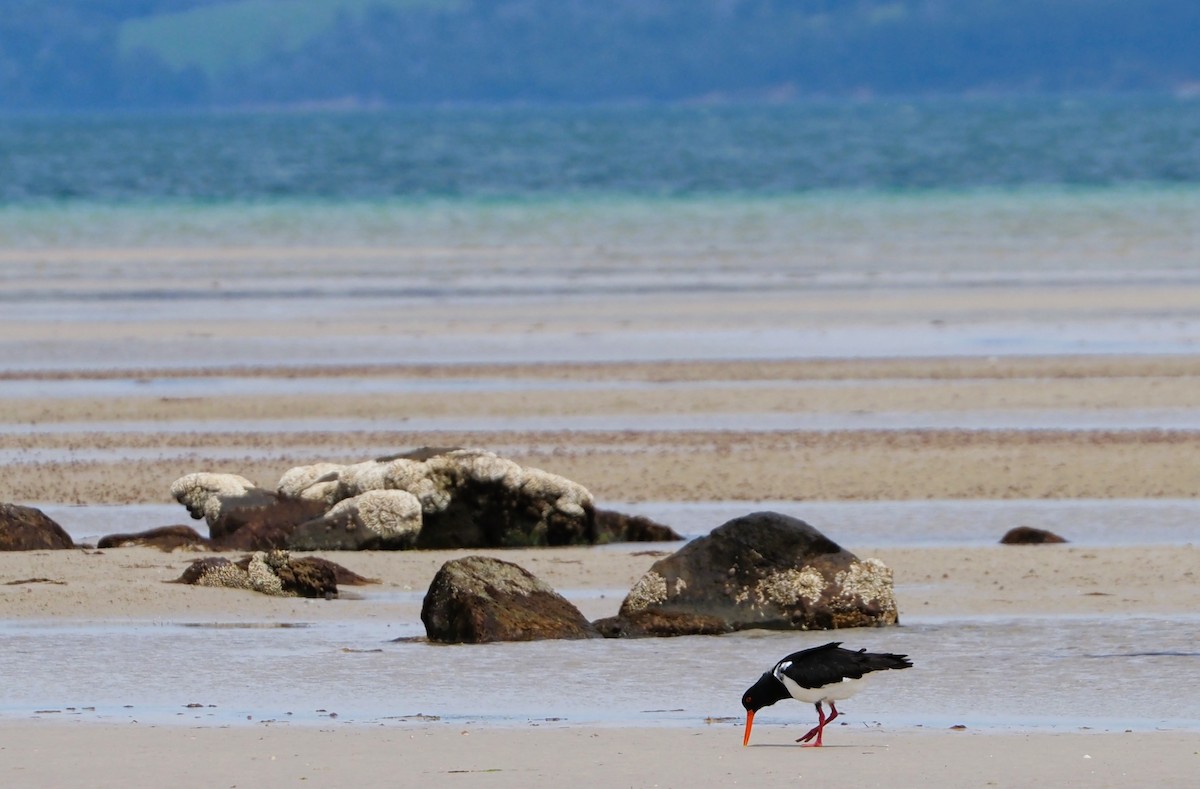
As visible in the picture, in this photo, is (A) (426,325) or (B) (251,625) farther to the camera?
(A) (426,325)

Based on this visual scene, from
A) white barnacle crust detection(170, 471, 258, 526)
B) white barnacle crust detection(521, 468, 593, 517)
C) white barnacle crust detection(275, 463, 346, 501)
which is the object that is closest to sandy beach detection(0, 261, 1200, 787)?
white barnacle crust detection(521, 468, 593, 517)

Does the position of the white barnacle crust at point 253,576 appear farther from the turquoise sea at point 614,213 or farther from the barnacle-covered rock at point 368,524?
the turquoise sea at point 614,213

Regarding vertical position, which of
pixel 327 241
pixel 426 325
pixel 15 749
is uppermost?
pixel 327 241

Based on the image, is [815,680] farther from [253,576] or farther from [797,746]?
[253,576]

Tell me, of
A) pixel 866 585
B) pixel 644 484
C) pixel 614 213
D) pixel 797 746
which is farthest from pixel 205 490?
pixel 614 213

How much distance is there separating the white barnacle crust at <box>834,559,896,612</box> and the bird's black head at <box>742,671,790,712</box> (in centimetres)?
251

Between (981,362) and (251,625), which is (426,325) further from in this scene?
(251,625)

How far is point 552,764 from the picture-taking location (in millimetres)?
7574

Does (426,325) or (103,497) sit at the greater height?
(426,325)

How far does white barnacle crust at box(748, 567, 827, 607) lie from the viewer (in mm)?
10406

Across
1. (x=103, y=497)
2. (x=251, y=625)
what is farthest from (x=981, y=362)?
(x=251, y=625)

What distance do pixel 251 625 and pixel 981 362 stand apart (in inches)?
521

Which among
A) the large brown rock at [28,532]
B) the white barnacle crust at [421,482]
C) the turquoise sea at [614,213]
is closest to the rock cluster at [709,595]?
the white barnacle crust at [421,482]

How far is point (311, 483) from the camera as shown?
43.6ft
